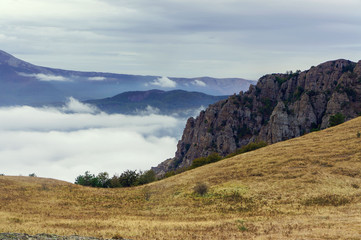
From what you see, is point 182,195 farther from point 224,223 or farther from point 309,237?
point 309,237

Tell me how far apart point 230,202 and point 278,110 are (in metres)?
114

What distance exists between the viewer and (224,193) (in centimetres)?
4547

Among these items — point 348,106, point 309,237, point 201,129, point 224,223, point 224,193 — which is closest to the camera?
point 309,237

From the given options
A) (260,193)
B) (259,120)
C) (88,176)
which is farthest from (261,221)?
(259,120)

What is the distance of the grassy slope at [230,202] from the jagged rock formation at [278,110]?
8120 cm

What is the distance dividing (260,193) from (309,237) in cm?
2103

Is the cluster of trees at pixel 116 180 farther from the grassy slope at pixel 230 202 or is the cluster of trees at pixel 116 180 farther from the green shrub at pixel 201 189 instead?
the green shrub at pixel 201 189

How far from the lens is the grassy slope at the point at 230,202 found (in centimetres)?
2689

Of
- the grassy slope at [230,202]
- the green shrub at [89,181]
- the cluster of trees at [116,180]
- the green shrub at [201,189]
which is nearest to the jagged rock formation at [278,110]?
the cluster of trees at [116,180]

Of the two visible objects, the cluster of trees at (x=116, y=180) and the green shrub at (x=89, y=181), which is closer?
the cluster of trees at (x=116, y=180)

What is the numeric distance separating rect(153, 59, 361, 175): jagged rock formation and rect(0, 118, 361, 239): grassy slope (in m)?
81.2

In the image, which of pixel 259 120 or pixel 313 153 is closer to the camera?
pixel 313 153

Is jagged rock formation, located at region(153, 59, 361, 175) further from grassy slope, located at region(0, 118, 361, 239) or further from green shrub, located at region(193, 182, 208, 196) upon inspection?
green shrub, located at region(193, 182, 208, 196)

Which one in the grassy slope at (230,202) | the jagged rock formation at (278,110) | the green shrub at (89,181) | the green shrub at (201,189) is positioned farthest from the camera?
the jagged rock formation at (278,110)
